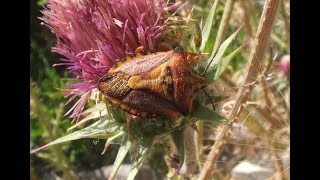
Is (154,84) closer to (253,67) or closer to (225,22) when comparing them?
(253,67)

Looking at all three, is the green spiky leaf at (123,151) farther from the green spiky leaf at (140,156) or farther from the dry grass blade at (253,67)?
the dry grass blade at (253,67)

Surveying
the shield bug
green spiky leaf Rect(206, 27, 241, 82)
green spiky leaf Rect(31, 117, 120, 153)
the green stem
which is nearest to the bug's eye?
→ the shield bug

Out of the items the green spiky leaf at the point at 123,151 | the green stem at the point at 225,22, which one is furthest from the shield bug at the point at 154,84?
the green stem at the point at 225,22

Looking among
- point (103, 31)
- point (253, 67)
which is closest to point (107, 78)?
point (103, 31)

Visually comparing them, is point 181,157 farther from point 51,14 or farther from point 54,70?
point 54,70

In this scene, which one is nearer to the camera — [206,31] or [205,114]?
[205,114]
